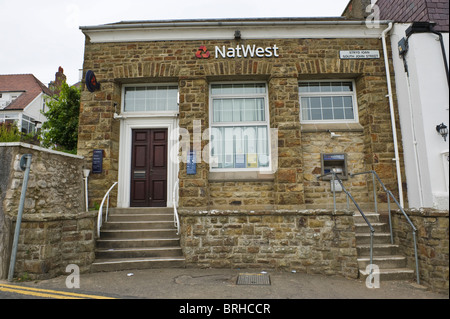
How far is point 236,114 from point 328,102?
8.26 ft

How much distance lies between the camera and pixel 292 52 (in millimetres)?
7316

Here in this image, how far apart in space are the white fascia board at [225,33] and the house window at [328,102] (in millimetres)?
1256

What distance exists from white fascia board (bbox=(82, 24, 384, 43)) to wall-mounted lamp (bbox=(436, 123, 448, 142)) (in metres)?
2.93

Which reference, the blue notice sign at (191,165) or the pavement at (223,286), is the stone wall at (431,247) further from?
the blue notice sign at (191,165)

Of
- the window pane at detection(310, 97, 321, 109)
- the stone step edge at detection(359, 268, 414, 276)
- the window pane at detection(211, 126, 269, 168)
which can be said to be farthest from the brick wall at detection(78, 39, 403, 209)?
the stone step edge at detection(359, 268, 414, 276)

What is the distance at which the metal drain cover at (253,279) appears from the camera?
4457mm

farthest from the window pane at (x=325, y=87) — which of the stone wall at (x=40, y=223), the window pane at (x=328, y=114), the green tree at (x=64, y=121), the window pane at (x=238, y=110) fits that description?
the green tree at (x=64, y=121)

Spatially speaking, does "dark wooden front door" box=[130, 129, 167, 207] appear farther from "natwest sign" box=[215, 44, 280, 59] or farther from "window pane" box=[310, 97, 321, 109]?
"window pane" box=[310, 97, 321, 109]

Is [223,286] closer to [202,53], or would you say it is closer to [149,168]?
[149,168]

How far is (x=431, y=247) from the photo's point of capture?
4484 millimetres

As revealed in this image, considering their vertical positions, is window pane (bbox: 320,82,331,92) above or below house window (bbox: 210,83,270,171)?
above

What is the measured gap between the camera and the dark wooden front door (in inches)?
287

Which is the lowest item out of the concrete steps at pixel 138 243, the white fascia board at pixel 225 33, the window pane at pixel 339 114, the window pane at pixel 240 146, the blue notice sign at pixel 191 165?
the concrete steps at pixel 138 243
